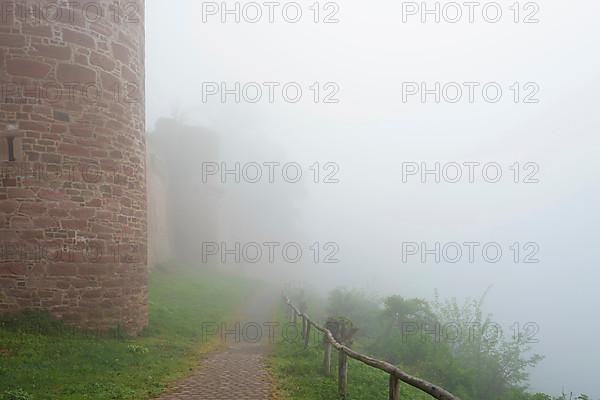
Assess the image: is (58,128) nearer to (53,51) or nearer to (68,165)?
(68,165)

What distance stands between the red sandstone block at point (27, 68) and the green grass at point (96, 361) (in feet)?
18.4

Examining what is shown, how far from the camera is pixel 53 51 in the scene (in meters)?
11.7

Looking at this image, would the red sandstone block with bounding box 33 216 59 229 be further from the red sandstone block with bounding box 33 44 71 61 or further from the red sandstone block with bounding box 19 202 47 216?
the red sandstone block with bounding box 33 44 71 61

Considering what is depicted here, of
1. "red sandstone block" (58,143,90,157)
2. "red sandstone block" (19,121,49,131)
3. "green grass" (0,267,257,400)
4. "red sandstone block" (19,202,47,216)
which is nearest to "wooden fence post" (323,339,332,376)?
"green grass" (0,267,257,400)

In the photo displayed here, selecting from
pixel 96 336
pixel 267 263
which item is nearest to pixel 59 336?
pixel 96 336

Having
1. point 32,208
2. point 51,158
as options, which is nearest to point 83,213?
point 32,208

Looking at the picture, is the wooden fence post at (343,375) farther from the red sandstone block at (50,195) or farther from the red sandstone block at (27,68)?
the red sandstone block at (27,68)

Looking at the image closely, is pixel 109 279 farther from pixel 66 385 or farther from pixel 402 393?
pixel 402 393

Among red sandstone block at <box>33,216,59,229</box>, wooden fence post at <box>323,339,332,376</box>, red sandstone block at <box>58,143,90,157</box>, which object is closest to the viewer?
wooden fence post at <box>323,339,332,376</box>

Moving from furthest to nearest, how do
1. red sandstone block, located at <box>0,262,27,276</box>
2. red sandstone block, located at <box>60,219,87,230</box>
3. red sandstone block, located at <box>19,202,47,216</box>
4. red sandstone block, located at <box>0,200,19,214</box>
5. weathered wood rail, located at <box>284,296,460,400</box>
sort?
red sandstone block, located at <box>60,219,87,230</box>, red sandstone block, located at <box>19,202,47,216</box>, red sandstone block, located at <box>0,200,19,214</box>, red sandstone block, located at <box>0,262,27,276</box>, weathered wood rail, located at <box>284,296,460,400</box>

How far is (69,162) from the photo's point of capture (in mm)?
11672

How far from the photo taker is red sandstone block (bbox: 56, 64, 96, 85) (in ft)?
38.5

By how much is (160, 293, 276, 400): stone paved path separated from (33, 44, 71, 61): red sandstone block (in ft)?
26.8

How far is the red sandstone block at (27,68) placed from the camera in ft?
36.9
